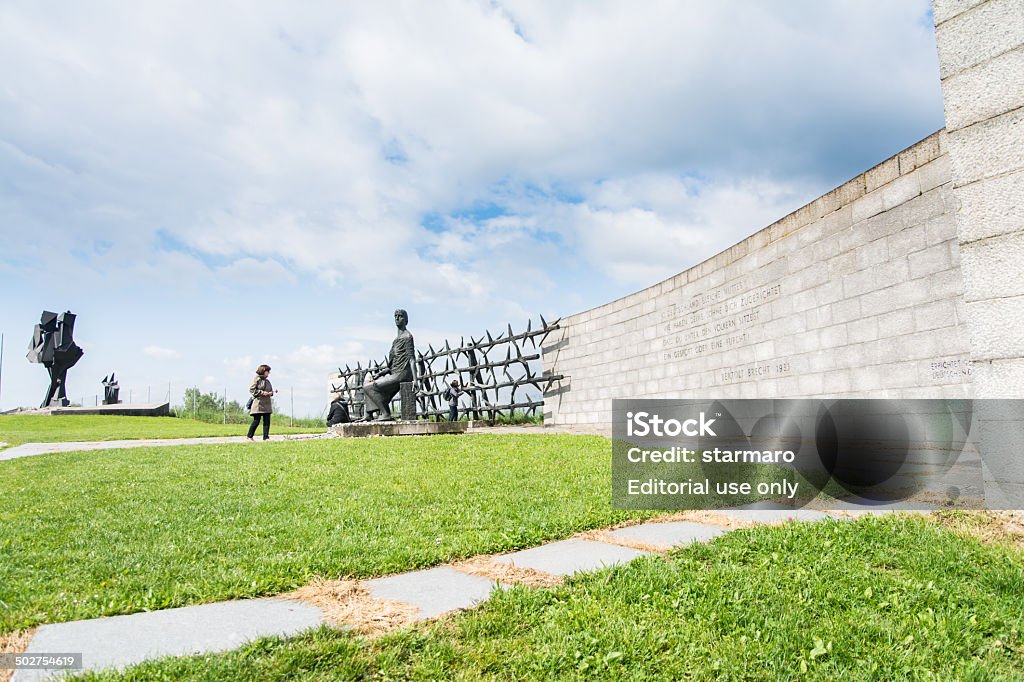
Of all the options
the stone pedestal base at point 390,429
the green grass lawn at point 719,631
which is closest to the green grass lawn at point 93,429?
the stone pedestal base at point 390,429

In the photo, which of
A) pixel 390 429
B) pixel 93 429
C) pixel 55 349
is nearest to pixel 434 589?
pixel 390 429

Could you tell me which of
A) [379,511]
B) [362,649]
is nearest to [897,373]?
[379,511]

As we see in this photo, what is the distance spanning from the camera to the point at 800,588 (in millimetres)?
2840

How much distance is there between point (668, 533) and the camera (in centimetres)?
391

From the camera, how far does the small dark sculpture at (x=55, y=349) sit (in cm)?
3053

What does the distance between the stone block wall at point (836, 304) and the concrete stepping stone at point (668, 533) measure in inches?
97.8

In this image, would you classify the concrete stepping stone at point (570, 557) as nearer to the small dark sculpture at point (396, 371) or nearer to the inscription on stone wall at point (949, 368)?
the inscription on stone wall at point (949, 368)

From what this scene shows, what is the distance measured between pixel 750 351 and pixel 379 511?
5.16 meters

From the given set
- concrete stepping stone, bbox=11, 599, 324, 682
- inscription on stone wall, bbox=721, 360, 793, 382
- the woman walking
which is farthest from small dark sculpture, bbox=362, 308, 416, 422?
concrete stepping stone, bbox=11, 599, 324, 682

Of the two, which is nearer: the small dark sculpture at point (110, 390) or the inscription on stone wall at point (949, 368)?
the inscription on stone wall at point (949, 368)

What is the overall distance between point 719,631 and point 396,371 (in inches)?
502

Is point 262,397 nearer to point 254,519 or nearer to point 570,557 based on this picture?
point 254,519

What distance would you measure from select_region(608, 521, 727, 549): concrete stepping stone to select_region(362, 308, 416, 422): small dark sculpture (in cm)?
1095

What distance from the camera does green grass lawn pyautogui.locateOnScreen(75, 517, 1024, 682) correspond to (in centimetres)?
212
